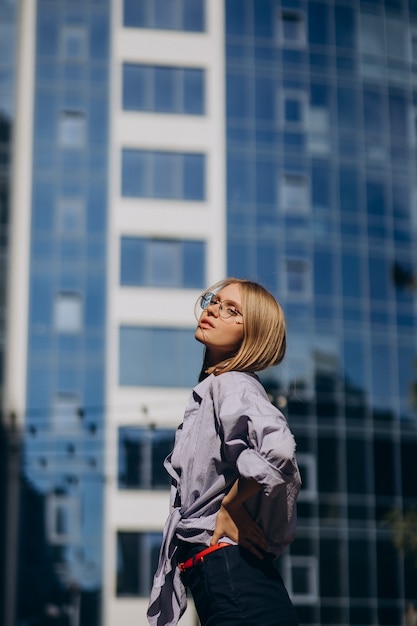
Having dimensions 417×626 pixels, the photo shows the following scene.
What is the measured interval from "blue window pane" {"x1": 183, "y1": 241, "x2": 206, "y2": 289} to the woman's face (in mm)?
24295

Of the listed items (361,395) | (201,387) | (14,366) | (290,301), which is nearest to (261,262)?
(290,301)

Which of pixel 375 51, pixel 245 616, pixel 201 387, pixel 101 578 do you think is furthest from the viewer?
pixel 375 51

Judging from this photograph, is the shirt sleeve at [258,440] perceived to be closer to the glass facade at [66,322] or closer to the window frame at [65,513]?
the glass facade at [66,322]

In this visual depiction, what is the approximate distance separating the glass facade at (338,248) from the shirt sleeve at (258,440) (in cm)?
2291

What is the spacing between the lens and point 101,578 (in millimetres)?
25344

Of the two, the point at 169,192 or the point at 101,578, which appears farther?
the point at 169,192

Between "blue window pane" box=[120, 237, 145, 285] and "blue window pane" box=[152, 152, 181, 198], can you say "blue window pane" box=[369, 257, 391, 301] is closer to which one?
"blue window pane" box=[152, 152, 181, 198]

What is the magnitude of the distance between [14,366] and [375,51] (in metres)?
10.5

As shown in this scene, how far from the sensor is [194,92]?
28031 mm

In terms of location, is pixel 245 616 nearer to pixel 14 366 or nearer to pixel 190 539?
pixel 190 539

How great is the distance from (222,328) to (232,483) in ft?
1.23

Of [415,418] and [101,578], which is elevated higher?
[415,418]

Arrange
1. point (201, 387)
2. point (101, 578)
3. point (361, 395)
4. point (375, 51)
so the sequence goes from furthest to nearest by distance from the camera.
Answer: point (375, 51)
point (361, 395)
point (101, 578)
point (201, 387)

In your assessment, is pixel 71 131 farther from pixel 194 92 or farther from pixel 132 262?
pixel 132 262
